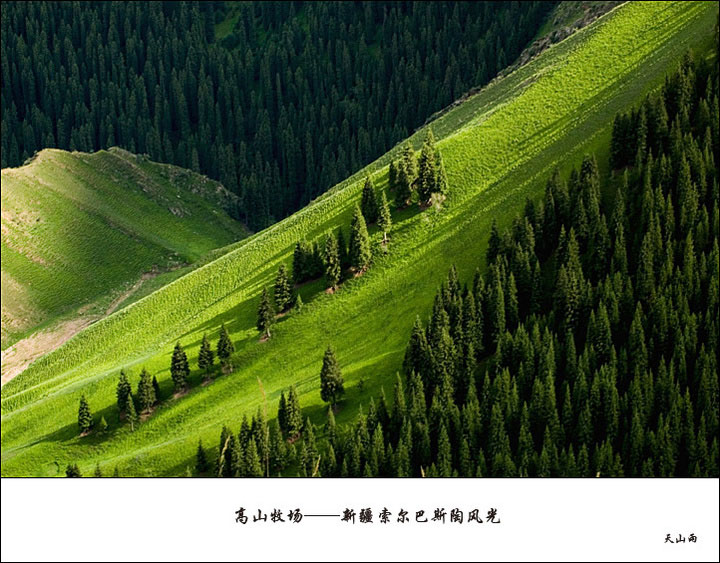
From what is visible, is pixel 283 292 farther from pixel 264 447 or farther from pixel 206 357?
pixel 264 447

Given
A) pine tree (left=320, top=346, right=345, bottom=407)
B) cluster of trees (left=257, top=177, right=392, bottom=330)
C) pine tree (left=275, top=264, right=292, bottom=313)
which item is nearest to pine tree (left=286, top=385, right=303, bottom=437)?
pine tree (left=320, top=346, right=345, bottom=407)

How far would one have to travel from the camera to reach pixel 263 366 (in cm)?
15788

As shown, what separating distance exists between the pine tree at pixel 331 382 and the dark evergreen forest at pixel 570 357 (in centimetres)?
72

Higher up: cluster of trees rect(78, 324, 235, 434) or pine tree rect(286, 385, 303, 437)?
cluster of trees rect(78, 324, 235, 434)

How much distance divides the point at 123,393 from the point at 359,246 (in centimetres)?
3897

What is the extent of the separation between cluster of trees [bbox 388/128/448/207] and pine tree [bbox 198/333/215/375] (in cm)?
3848

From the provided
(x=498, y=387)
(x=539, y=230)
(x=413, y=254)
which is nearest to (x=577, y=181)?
(x=539, y=230)

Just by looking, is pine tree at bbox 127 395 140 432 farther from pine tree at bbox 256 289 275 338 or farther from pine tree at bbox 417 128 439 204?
pine tree at bbox 417 128 439 204

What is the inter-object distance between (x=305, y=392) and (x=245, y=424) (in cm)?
1300

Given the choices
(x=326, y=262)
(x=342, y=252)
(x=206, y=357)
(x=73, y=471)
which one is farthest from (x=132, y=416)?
(x=342, y=252)

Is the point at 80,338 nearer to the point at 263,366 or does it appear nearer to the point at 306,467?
the point at 263,366

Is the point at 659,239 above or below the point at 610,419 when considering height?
above

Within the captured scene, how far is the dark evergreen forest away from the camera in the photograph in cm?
12962

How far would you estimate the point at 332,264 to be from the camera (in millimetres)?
166625
